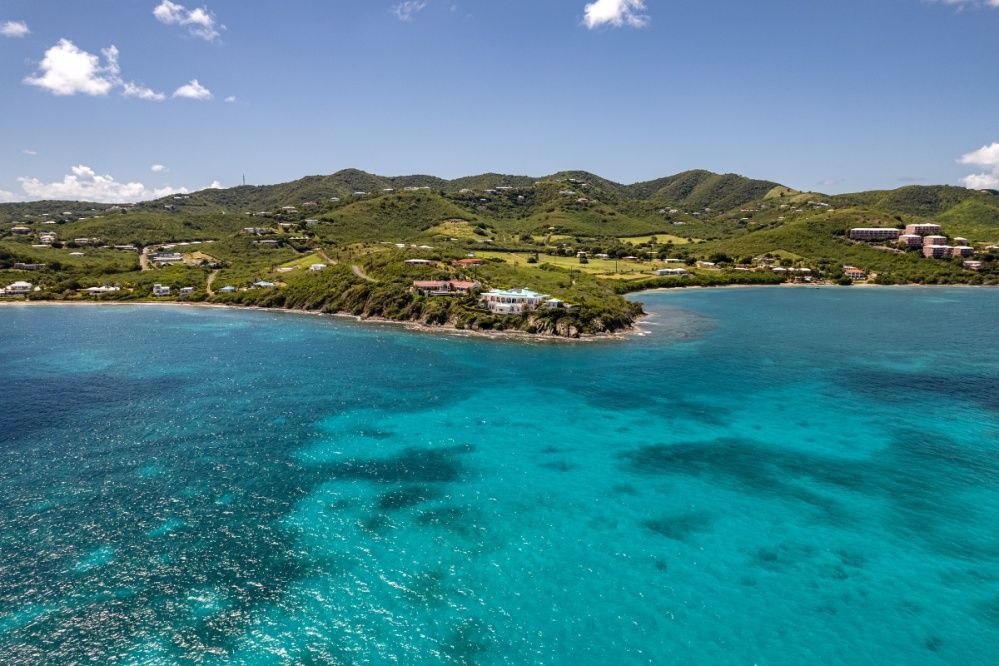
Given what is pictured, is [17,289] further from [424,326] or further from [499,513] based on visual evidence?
[499,513]

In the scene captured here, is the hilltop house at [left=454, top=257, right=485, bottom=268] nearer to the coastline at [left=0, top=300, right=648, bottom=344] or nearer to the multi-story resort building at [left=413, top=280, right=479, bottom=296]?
the multi-story resort building at [left=413, top=280, right=479, bottom=296]

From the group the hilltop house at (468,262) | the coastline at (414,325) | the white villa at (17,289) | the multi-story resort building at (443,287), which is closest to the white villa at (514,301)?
the coastline at (414,325)

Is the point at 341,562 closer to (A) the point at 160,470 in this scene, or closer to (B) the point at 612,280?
(A) the point at 160,470

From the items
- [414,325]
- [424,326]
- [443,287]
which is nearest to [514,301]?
[424,326]

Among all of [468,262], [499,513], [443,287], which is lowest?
[499,513]

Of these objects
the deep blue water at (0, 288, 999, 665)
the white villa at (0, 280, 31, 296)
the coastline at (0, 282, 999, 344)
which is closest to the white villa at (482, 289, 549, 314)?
the coastline at (0, 282, 999, 344)

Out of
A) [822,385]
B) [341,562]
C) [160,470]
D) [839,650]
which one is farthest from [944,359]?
[160,470]
